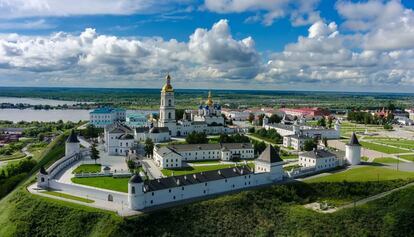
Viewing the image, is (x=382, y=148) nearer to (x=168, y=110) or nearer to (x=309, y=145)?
(x=309, y=145)

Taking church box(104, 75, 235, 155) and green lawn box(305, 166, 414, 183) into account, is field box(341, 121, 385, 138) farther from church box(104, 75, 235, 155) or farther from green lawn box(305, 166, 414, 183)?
green lawn box(305, 166, 414, 183)

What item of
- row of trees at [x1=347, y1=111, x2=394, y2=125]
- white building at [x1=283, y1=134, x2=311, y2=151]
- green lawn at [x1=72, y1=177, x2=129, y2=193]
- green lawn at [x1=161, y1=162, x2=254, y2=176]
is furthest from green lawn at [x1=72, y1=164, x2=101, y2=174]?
row of trees at [x1=347, y1=111, x2=394, y2=125]

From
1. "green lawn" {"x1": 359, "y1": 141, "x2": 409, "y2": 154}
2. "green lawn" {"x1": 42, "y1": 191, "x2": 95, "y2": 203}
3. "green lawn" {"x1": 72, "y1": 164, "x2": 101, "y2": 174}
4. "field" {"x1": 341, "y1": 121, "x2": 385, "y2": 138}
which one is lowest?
"green lawn" {"x1": 42, "y1": 191, "x2": 95, "y2": 203}

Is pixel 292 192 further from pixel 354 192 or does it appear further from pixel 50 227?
pixel 50 227

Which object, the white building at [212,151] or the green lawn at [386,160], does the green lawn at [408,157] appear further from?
the white building at [212,151]

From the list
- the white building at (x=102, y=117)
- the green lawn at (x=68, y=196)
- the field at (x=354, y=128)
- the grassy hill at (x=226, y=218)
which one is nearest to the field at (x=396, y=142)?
the field at (x=354, y=128)

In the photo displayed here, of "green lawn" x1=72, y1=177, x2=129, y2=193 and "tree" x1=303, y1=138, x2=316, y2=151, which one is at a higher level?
"tree" x1=303, y1=138, x2=316, y2=151
